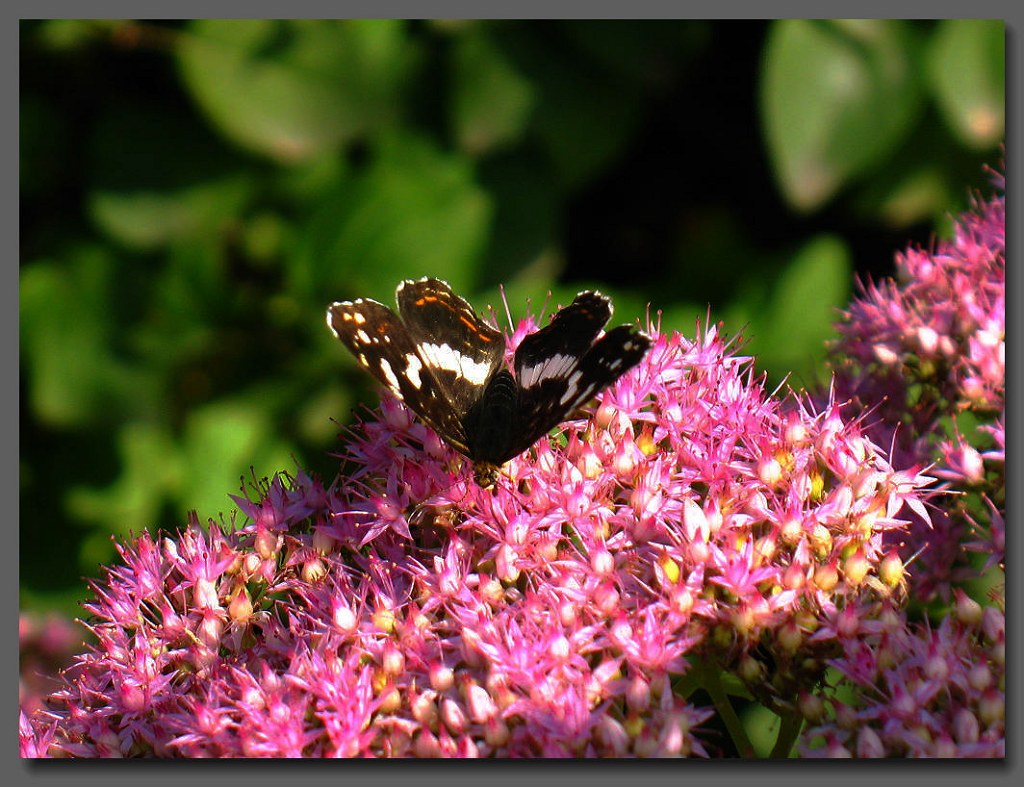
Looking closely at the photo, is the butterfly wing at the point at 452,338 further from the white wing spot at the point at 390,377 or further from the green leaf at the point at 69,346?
the green leaf at the point at 69,346

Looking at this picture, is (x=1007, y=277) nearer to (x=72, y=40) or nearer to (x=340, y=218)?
(x=340, y=218)

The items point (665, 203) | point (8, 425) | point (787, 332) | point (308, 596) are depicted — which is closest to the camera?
point (308, 596)

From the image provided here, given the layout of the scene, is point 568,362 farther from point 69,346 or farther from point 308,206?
point 69,346

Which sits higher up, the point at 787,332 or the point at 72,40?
the point at 72,40

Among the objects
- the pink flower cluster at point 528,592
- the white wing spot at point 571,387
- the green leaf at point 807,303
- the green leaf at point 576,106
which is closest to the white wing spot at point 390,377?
the pink flower cluster at point 528,592

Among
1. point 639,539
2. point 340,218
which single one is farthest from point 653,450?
point 340,218

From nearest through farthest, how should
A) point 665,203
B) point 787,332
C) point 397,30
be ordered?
point 787,332 < point 397,30 < point 665,203

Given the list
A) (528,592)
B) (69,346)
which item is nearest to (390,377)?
(528,592)

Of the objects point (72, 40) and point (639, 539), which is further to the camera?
point (72, 40)
